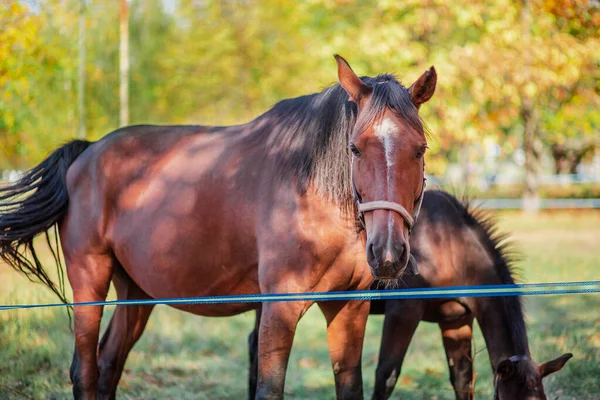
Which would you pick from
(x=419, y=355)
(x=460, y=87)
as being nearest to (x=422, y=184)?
(x=419, y=355)

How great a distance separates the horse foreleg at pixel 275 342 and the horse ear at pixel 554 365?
1.58m

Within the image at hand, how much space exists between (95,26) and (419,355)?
2160cm

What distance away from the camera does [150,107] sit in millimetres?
29641

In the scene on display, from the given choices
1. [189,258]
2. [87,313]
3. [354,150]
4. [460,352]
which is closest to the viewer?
[354,150]

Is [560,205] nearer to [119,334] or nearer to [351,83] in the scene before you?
[119,334]

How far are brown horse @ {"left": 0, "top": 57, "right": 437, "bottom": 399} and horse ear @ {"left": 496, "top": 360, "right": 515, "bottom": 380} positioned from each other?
0.86 m

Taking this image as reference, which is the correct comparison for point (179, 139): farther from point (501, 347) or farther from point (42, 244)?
point (42, 244)

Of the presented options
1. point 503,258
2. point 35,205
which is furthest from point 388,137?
point 35,205

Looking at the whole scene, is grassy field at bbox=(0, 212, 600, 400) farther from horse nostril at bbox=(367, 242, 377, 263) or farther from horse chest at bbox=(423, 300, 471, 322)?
horse nostril at bbox=(367, 242, 377, 263)

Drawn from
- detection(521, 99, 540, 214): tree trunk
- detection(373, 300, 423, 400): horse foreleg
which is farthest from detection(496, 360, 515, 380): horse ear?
detection(521, 99, 540, 214): tree trunk

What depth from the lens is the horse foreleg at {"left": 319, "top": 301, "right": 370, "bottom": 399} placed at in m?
4.24

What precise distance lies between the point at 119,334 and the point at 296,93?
68.5 feet

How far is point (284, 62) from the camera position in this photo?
26734mm

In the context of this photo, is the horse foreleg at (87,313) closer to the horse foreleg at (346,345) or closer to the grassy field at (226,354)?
the grassy field at (226,354)
